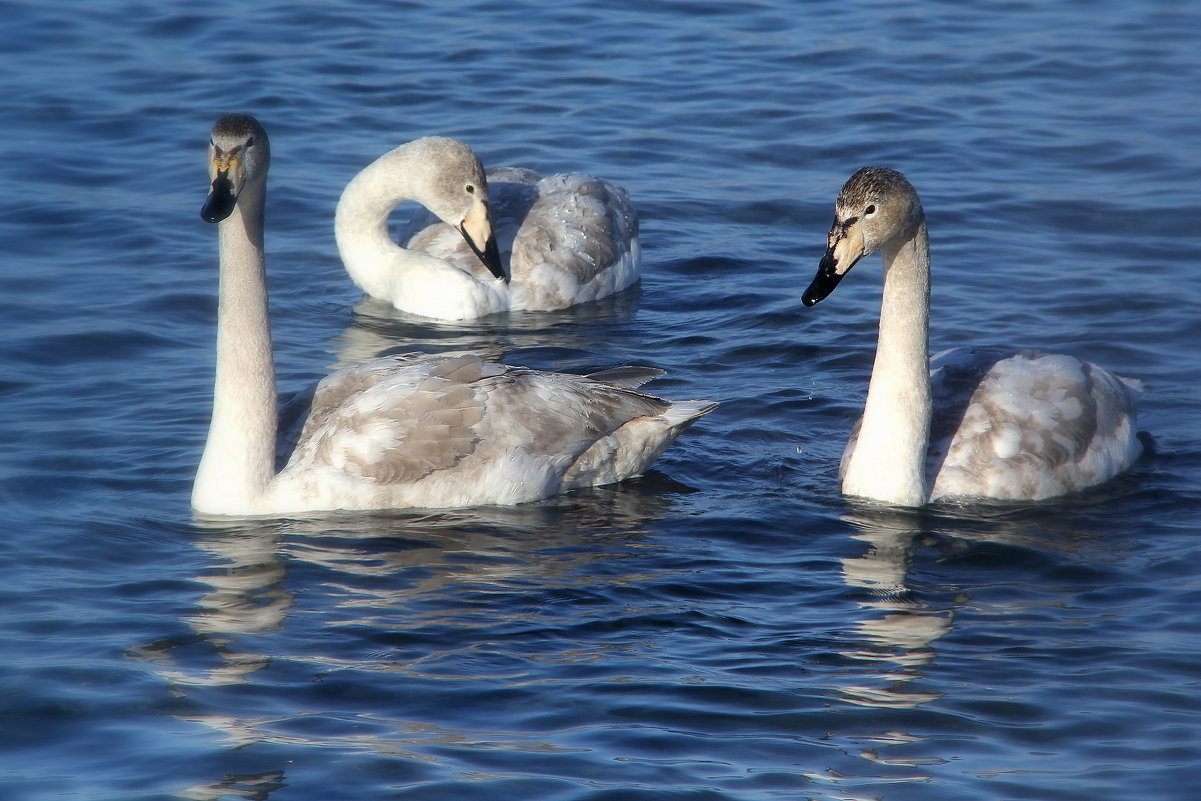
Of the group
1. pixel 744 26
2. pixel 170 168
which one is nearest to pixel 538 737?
pixel 170 168

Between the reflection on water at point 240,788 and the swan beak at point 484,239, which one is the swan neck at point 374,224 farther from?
the reflection on water at point 240,788

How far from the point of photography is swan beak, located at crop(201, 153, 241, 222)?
8.25 metres

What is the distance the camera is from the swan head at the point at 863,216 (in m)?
8.75

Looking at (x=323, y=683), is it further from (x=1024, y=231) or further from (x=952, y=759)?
(x=1024, y=231)

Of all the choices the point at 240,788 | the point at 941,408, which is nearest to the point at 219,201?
the point at 240,788

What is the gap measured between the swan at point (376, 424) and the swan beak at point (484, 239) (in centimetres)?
339

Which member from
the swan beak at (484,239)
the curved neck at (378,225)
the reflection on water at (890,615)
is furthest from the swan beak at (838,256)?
the curved neck at (378,225)

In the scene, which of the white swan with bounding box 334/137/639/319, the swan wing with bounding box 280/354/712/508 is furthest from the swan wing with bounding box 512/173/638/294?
the swan wing with bounding box 280/354/712/508

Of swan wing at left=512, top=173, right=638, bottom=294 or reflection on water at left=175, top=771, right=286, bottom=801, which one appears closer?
reflection on water at left=175, top=771, right=286, bottom=801

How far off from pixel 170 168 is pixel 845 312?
6853 mm

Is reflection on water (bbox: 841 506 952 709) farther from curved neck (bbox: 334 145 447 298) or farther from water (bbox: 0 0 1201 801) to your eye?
curved neck (bbox: 334 145 447 298)

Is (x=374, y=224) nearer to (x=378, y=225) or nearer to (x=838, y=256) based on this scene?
(x=378, y=225)

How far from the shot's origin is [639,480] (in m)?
10.0

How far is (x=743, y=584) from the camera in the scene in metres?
8.24
